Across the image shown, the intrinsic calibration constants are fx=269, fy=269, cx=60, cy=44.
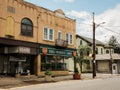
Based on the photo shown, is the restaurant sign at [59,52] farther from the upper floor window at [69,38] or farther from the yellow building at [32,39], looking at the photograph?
the upper floor window at [69,38]

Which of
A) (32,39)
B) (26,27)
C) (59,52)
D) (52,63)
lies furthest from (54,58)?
(26,27)

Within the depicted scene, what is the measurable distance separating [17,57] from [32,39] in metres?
3.19

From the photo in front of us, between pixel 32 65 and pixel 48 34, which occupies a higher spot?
pixel 48 34

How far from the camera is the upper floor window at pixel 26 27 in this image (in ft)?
110

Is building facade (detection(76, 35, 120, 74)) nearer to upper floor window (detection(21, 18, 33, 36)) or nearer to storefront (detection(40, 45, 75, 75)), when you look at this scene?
storefront (detection(40, 45, 75, 75))

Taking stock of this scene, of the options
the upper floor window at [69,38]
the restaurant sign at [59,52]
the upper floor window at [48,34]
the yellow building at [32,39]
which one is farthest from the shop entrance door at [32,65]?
the upper floor window at [69,38]

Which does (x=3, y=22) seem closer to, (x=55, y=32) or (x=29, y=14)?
(x=29, y=14)

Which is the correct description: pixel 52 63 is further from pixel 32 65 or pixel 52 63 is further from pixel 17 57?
pixel 17 57

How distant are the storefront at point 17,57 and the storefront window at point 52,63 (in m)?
1.71

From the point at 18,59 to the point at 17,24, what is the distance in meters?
4.48

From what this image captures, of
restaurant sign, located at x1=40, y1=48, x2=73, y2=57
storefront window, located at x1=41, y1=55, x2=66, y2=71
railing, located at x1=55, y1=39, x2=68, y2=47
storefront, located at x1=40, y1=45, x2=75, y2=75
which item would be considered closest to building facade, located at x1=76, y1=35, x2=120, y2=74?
restaurant sign, located at x1=40, y1=48, x2=73, y2=57

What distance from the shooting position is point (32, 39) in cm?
3516

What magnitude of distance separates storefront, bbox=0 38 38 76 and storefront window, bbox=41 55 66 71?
171 centimetres

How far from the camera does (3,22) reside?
3045cm
